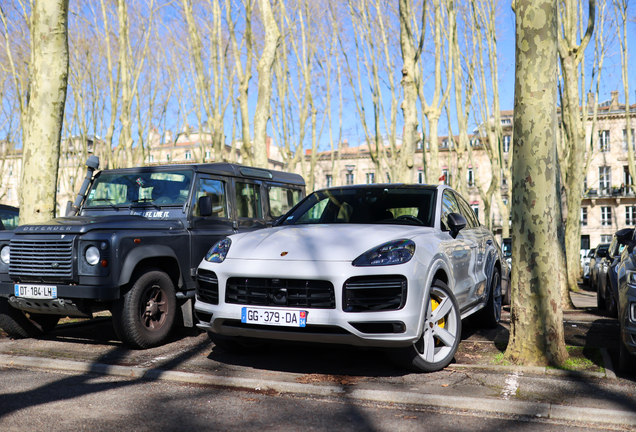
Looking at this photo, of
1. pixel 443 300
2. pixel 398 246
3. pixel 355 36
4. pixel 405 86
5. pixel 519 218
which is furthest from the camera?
pixel 355 36

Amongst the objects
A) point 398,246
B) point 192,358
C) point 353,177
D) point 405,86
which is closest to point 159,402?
point 192,358

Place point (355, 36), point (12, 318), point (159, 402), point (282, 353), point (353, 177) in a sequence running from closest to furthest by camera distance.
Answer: point (159, 402) < point (282, 353) < point (12, 318) < point (355, 36) < point (353, 177)

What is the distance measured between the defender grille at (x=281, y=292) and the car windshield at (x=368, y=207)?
1478 mm

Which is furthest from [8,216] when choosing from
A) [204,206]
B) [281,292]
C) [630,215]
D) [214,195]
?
[630,215]

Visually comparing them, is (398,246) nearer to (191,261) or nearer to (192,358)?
(192,358)

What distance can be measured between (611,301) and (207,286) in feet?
24.0

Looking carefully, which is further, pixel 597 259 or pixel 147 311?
pixel 597 259

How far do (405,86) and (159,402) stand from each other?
38.6 feet

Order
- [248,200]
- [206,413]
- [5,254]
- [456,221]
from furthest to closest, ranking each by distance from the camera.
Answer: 1. [248,200]
2. [5,254]
3. [456,221]
4. [206,413]

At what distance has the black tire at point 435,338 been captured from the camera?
4984mm

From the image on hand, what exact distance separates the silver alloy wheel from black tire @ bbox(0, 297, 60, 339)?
4.62m

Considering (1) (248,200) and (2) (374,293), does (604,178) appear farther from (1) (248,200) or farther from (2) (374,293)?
(2) (374,293)

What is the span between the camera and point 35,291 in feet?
20.6

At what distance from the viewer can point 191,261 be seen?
283 inches
